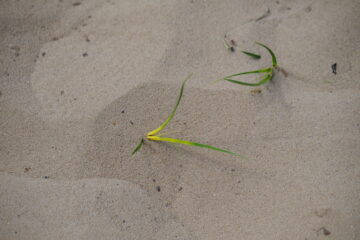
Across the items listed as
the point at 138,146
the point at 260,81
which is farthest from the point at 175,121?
the point at 260,81

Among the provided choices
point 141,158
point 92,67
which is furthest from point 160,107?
point 92,67

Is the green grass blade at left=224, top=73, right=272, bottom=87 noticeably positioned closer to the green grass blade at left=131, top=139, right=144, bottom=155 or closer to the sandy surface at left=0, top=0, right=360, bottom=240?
the sandy surface at left=0, top=0, right=360, bottom=240

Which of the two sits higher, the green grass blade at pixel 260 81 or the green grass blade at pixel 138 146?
the green grass blade at pixel 260 81

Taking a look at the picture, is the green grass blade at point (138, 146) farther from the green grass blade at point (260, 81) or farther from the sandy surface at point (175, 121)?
the green grass blade at point (260, 81)

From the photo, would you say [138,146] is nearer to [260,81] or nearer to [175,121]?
[175,121]

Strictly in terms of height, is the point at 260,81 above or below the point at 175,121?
above

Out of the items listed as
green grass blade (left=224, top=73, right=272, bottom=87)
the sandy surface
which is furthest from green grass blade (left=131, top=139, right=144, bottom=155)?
green grass blade (left=224, top=73, right=272, bottom=87)

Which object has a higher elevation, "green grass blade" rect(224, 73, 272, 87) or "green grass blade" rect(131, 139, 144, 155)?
"green grass blade" rect(224, 73, 272, 87)

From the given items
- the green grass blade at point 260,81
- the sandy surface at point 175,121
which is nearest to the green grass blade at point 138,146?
the sandy surface at point 175,121
